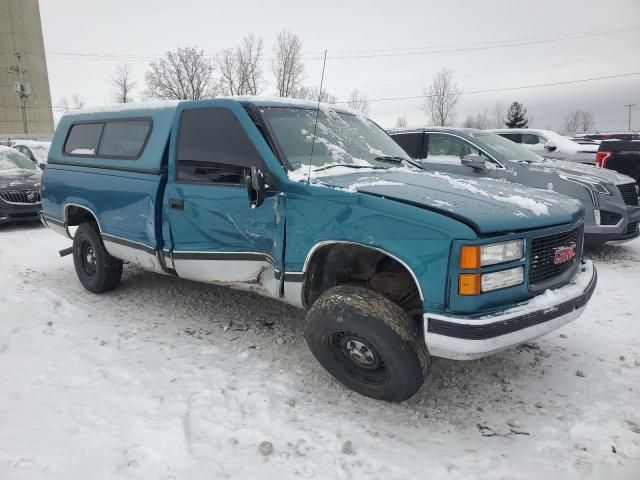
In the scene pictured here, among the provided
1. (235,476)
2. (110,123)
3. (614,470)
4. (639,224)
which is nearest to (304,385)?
(235,476)

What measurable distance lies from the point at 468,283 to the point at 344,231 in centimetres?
77

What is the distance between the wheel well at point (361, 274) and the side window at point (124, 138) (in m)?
2.12

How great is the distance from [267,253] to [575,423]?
2.15 metres

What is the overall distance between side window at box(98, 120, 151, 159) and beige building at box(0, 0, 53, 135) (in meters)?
58.9

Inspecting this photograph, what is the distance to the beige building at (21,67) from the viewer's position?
177 feet

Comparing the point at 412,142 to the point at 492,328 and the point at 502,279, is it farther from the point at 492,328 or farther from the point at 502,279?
the point at 492,328

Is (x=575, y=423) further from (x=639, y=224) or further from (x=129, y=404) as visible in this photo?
(x=639, y=224)

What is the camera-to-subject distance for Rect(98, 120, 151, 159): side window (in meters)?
4.13

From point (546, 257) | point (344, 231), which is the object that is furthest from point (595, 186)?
point (344, 231)

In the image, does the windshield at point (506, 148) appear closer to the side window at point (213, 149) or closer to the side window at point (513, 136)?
the side window at point (513, 136)

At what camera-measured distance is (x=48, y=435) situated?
8.06 feet

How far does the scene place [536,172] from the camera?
605 centimetres

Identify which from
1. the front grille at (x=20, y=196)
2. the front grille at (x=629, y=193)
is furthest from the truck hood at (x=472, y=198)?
the front grille at (x=20, y=196)

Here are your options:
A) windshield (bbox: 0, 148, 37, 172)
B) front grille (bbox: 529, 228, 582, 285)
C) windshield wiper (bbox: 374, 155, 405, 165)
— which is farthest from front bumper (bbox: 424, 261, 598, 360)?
windshield (bbox: 0, 148, 37, 172)
